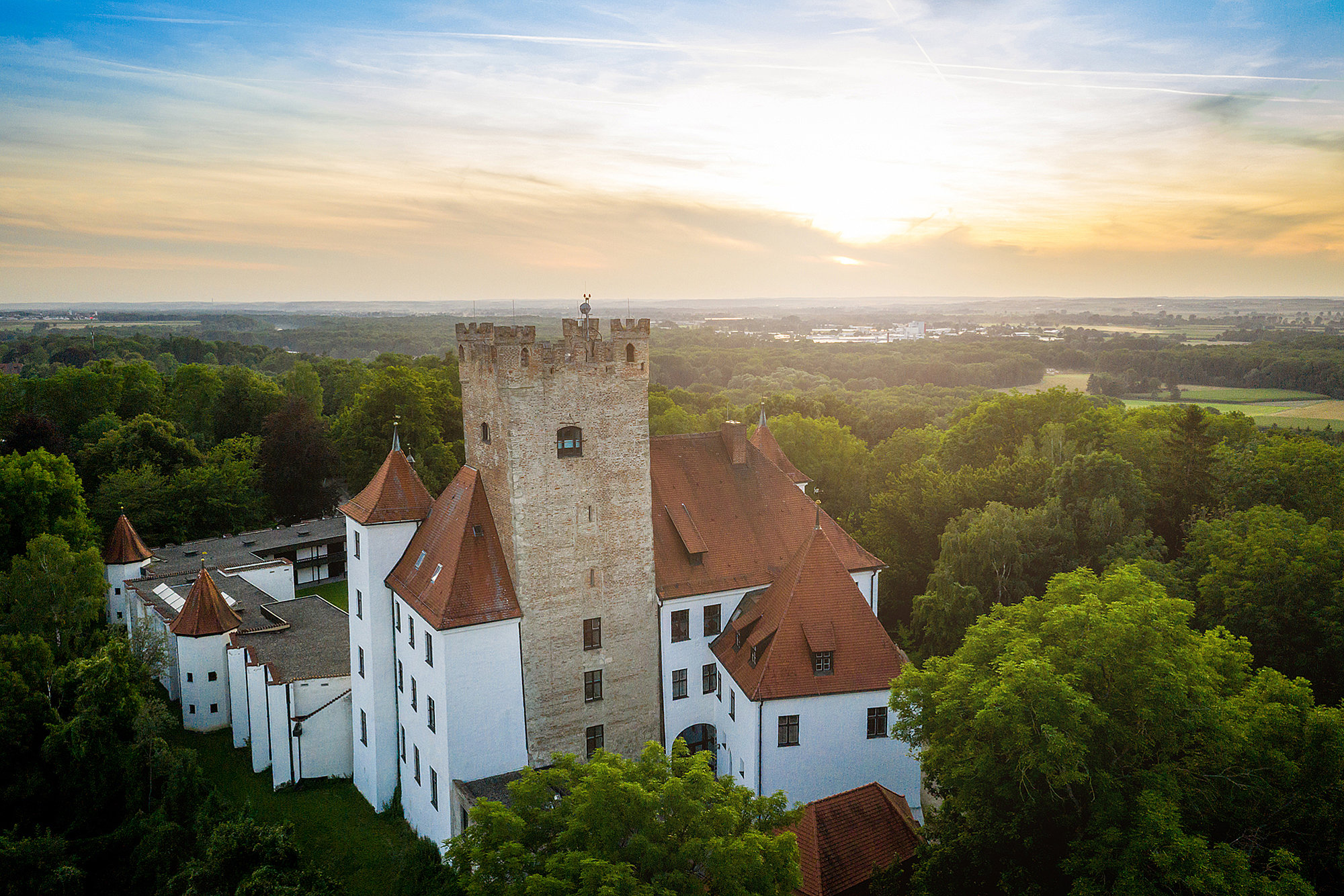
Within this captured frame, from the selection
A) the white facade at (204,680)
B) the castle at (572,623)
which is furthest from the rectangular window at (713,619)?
the white facade at (204,680)

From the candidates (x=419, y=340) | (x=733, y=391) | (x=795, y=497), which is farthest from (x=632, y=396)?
(x=419, y=340)

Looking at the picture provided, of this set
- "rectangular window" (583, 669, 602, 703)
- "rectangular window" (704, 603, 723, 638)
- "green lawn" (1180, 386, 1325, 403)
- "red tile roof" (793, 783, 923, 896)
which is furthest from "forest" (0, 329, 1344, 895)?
"rectangular window" (583, 669, 602, 703)

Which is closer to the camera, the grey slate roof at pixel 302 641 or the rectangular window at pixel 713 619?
the rectangular window at pixel 713 619

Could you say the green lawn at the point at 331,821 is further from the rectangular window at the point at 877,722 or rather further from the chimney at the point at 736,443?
the chimney at the point at 736,443

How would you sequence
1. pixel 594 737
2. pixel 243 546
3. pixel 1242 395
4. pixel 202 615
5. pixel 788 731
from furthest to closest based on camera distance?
pixel 1242 395, pixel 243 546, pixel 202 615, pixel 594 737, pixel 788 731

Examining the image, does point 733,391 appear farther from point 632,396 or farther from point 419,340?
point 632,396

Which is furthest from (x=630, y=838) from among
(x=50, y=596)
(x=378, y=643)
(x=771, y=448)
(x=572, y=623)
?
(x=50, y=596)

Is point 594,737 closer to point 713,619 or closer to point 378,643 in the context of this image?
point 713,619
